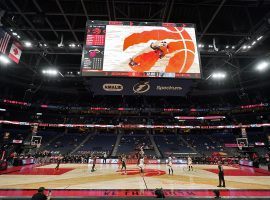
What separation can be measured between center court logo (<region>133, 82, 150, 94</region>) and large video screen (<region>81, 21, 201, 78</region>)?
1.42 feet

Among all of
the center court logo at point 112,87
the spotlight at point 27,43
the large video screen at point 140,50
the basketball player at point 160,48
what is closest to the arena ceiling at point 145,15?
the spotlight at point 27,43

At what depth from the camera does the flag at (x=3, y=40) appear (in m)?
8.30

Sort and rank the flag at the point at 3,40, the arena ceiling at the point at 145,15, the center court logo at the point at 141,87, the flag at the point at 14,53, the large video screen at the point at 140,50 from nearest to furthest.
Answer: the large video screen at the point at 140,50 → the center court logo at the point at 141,87 → the flag at the point at 3,40 → the arena ceiling at the point at 145,15 → the flag at the point at 14,53

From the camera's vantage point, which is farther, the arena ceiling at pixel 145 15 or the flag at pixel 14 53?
the flag at pixel 14 53

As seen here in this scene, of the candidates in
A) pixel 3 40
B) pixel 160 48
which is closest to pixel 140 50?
pixel 160 48

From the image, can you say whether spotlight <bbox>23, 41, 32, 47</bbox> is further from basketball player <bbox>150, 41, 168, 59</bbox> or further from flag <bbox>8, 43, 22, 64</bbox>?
basketball player <bbox>150, 41, 168, 59</bbox>

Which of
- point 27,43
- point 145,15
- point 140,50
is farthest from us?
point 27,43

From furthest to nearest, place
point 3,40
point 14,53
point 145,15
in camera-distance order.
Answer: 1. point 145,15
2. point 14,53
3. point 3,40

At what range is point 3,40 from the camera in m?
8.45

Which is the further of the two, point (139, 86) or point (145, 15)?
point (145, 15)

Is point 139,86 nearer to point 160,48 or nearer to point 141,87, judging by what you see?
point 141,87

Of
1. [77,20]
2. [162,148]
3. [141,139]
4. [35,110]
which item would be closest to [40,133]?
[35,110]

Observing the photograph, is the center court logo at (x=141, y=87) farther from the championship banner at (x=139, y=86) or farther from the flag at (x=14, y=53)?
the flag at (x=14, y=53)

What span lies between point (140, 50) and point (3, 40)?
22.2ft
